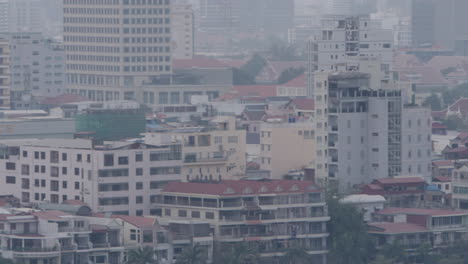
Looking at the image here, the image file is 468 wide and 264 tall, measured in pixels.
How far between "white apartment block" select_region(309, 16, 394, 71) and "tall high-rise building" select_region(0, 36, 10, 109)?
11811 millimetres

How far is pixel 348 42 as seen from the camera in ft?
247

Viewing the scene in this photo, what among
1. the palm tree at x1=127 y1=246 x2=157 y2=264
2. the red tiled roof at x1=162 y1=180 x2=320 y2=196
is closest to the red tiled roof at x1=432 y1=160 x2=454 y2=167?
the red tiled roof at x1=162 y1=180 x2=320 y2=196

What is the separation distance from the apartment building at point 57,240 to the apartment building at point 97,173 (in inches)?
142

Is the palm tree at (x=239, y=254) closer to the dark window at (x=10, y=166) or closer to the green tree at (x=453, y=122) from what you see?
the dark window at (x=10, y=166)

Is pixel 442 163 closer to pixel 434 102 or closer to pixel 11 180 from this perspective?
pixel 11 180

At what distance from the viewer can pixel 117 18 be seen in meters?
99.6

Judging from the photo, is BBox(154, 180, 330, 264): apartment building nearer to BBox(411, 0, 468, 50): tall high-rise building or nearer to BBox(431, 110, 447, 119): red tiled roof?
BBox(431, 110, 447, 119): red tiled roof

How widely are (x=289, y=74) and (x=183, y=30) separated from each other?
18997 millimetres

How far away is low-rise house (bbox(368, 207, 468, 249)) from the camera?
55.5 meters

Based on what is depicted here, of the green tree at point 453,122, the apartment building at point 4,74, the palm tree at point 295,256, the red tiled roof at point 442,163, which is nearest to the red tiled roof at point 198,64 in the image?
the apartment building at point 4,74

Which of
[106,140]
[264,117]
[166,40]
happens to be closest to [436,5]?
[166,40]

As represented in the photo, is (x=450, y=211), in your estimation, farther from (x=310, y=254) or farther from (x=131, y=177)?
(x=131, y=177)

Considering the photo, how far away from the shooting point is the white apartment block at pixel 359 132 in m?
61.0

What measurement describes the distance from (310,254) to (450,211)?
4.67 meters
